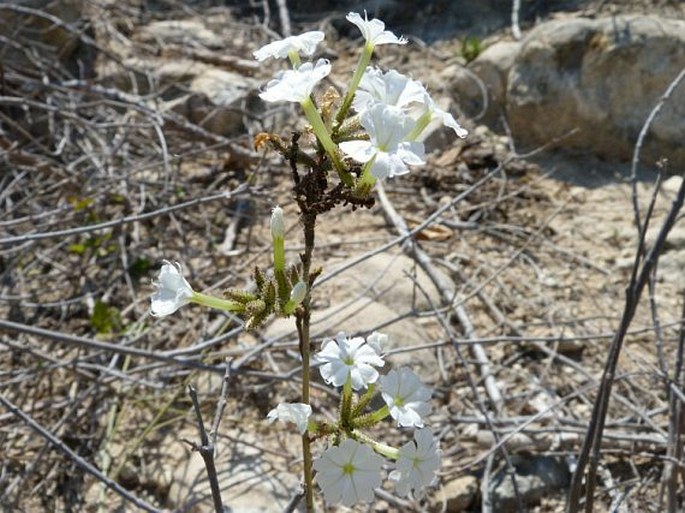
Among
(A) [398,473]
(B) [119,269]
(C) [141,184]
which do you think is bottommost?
(B) [119,269]

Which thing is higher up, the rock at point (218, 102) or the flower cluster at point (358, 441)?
the flower cluster at point (358, 441)

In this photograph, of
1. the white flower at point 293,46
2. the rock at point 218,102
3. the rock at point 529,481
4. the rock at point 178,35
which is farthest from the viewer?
the rock at point 178,35

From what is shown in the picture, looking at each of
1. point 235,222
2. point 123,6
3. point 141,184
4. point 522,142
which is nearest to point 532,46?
point 522,142

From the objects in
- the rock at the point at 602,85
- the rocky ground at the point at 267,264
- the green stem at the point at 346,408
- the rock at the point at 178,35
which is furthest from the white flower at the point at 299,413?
the rock at the point at 178,35

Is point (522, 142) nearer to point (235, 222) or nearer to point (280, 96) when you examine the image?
point (235, 222)

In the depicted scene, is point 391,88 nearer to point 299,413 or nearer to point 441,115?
point 441,115

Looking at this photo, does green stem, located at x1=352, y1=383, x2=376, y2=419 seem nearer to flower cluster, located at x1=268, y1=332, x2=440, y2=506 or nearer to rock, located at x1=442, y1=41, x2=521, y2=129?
flower cluster, located at x1=268, y1=332, x2=440, y2=506

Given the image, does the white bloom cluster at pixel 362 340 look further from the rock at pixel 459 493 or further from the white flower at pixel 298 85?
the rock at pixel 459 493
